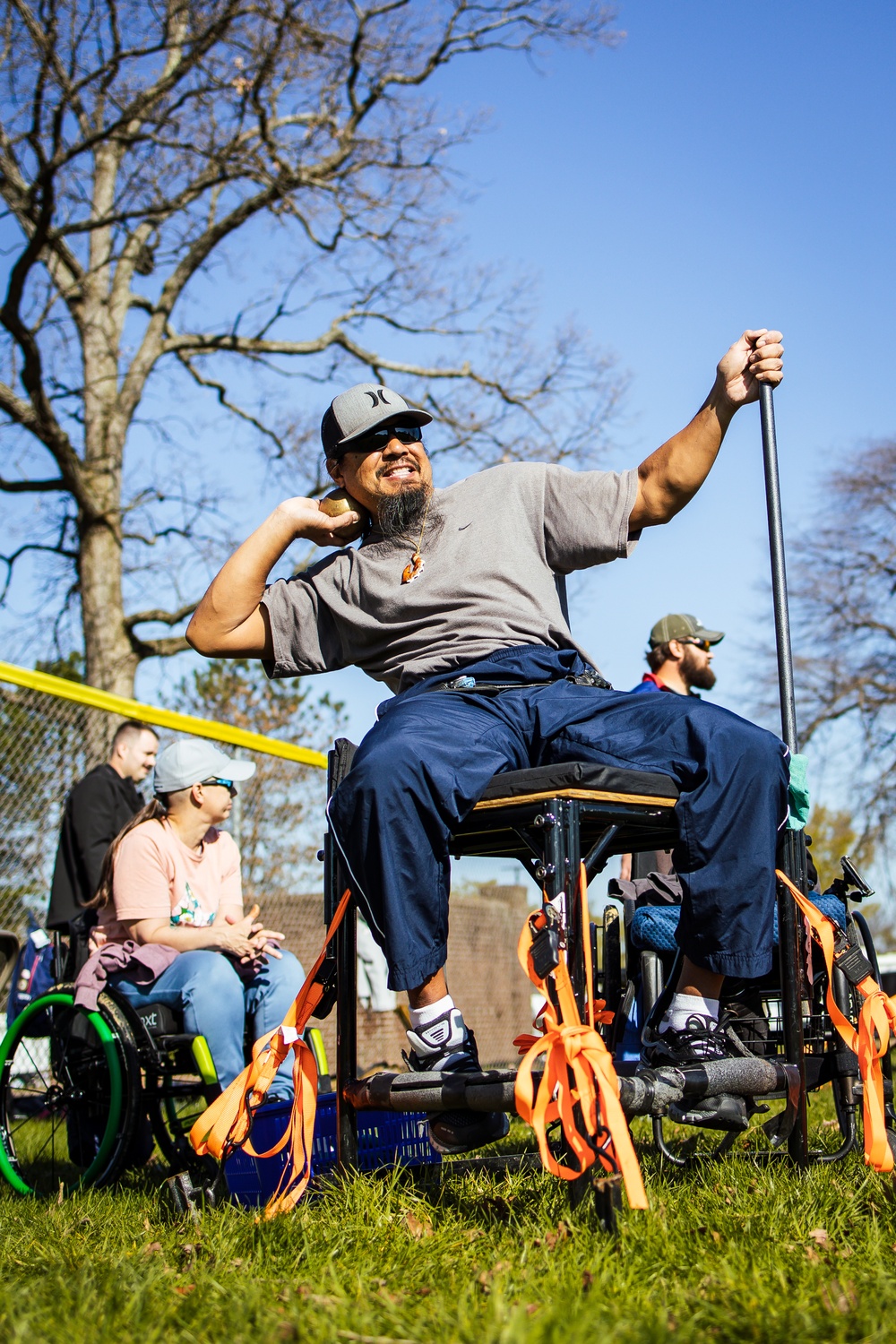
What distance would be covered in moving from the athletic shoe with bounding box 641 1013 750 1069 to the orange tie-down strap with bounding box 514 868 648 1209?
18.1 inches

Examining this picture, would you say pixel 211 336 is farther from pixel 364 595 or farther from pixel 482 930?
pixel 364 595

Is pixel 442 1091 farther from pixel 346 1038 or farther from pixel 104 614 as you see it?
pixel 104 614

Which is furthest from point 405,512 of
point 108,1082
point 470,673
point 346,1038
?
point 108,1082

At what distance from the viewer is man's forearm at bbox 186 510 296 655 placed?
3445 millimetres

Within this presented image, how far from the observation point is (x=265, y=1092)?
293 centimetres

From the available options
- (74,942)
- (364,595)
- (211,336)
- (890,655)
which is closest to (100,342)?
(211,336)

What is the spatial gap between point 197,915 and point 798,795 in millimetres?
2474

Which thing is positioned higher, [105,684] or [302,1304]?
[105,684]

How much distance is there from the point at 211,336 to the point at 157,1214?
12.6 meters

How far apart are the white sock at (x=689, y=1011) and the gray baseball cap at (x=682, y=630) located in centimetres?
383

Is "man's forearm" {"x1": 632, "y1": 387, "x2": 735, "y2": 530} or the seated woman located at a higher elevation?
"man's forearm" {"x1": 632, "y1": 387, "x2": 735, "y2": 530}

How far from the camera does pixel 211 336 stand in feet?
47.7

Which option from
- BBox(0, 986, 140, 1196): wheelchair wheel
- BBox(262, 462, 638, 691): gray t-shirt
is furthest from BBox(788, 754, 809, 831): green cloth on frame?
BBox(0, 986, 140, 1196): wheelchair wheel

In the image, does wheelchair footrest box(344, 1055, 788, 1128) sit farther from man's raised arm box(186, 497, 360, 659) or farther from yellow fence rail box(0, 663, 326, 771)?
yellow fence rail box(0, 663, 326, 771)
